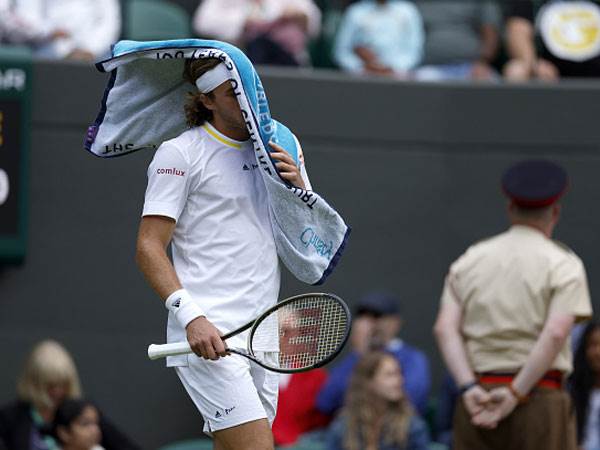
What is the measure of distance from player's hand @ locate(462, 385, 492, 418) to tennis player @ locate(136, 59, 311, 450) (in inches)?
65.8

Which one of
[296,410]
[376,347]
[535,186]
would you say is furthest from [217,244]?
[376,347]

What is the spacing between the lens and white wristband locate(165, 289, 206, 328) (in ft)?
15.6

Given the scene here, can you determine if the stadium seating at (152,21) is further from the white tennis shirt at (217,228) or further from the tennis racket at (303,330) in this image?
the tennis racket at (303,330)

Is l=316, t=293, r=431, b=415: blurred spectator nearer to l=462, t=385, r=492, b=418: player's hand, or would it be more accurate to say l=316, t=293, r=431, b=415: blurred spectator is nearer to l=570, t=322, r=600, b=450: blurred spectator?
l=570, t=322, r=600, b=450: blurred spectator

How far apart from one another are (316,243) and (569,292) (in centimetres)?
176

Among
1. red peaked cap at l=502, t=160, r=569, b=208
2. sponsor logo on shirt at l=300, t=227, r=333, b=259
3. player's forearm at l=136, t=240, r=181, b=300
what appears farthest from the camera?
red peaked cap at l=502, t=160, r=569, b=208

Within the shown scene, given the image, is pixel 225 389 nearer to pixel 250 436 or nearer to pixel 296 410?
pixel 250 436

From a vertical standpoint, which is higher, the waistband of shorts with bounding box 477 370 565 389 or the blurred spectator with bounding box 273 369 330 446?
the waistband of shorts with bounding box 477 370 565 389

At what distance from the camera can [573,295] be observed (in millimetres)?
6449

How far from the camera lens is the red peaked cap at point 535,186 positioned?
21.7 feet

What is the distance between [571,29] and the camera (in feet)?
35.7

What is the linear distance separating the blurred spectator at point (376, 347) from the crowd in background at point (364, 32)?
71.0 inches

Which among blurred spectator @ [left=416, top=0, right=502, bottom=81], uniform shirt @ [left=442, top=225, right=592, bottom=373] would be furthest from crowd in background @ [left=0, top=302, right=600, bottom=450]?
blurred spectator @ [left=416, top=0, right=502, bottom=81]

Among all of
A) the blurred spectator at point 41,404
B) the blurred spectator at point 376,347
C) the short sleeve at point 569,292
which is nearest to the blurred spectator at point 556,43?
the blurred spectator at point 376,347
